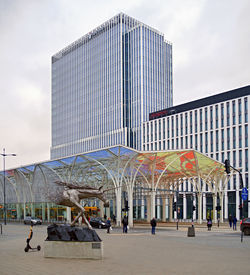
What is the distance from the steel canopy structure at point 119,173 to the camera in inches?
1951

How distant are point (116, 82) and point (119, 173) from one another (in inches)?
3051

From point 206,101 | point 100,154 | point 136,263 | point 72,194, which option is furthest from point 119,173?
point 206,101

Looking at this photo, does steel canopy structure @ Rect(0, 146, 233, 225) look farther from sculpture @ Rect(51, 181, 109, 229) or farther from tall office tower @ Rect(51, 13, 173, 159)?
tall office tower @ Rect(51, 13, 173, 159)

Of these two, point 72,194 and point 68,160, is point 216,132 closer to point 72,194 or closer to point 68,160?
point 68,160

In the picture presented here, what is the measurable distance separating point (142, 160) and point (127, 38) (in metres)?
82.7

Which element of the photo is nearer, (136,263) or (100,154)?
(136,263)

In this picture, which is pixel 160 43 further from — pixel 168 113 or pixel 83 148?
pixel 83 148

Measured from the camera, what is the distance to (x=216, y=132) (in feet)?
307

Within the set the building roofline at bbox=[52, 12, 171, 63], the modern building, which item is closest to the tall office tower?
the building roofline at bbox=[52, 12, 171, 63]

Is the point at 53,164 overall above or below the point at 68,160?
below

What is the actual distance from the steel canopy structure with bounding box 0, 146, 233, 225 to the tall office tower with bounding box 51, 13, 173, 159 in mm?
53875

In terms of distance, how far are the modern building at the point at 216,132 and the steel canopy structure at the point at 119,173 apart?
1600 cm

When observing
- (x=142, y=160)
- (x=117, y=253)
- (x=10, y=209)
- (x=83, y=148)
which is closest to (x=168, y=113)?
(x=83, y=148)

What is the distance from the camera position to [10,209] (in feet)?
255
